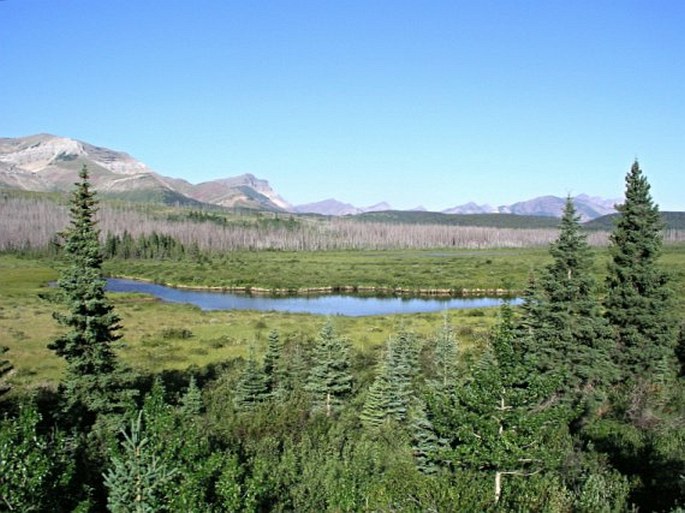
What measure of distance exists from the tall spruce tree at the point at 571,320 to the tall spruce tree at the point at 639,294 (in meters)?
3.10

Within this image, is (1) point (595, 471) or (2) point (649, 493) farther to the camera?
(1) point (595, 471)

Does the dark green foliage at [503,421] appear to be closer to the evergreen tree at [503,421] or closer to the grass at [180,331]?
the evergreen tree at [503,421]

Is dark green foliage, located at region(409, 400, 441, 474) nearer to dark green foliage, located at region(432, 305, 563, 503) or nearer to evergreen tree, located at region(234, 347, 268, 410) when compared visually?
dark green foliage, located at region(432, 305, 563, 503)

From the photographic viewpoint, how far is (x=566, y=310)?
2272 centimetres

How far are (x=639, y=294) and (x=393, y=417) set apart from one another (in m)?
13.8

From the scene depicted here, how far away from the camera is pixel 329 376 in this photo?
23812 mm

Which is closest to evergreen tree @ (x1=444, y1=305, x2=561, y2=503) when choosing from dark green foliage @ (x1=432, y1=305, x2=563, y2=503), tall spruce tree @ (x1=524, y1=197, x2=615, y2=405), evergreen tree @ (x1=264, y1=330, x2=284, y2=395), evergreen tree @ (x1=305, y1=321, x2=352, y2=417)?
dark green foliage @ (x1=432, y1=305, x2=563, y2=503)

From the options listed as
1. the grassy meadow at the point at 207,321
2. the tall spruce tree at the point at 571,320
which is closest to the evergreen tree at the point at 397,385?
the tall spruce tree at the point at 571,320

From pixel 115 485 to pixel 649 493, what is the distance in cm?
1119

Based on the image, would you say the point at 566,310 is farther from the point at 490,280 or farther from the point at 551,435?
the point at 490,280

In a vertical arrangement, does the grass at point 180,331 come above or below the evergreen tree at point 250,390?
below

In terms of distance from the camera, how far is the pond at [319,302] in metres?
69.9

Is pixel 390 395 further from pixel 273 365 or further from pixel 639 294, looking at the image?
pixel 639 294

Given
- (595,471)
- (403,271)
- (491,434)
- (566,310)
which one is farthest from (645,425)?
(403,271)
